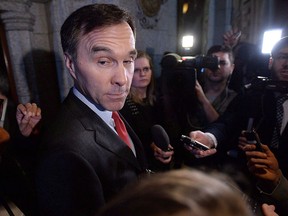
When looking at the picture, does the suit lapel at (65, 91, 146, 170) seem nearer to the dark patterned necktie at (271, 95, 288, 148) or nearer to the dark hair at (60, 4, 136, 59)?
the dark hair at (60, 4, 136, 59)

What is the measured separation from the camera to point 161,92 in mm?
2410

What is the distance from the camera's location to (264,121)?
1.74m

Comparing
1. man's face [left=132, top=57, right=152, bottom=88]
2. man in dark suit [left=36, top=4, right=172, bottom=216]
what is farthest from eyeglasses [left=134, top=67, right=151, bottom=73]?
man in dark suit [left=36, top=4, right=172, bottom=216]

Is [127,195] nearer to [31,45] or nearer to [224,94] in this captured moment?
[224,94]

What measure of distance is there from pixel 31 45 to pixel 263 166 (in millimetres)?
3379

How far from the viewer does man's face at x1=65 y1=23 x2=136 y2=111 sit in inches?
35.5

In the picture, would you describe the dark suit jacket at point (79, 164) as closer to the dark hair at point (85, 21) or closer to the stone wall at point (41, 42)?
the dark hair at point (85, 21)

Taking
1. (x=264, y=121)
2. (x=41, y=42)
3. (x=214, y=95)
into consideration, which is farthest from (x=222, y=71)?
(x=41, y=42)

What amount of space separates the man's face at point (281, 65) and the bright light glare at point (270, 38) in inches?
118

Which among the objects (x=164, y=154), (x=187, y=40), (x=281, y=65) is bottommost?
(x=164, y=154)

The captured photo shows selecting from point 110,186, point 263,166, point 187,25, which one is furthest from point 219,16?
point 110,186

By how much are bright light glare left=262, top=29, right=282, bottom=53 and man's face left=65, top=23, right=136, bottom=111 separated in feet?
14.4

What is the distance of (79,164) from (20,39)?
305cm

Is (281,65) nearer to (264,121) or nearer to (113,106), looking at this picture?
(264,121)
